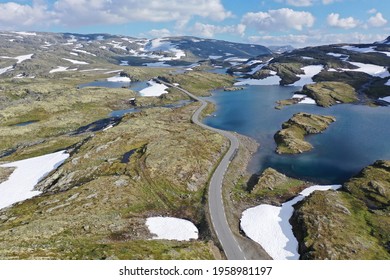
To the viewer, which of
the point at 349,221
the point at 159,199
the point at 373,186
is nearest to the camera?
the point at 349,221

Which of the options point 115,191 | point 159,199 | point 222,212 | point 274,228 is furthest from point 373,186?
point 115,191

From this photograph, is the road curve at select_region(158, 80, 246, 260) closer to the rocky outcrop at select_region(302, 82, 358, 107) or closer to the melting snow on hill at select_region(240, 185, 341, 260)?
the melting snow on hill at select_region(240, 185, 341, 260)

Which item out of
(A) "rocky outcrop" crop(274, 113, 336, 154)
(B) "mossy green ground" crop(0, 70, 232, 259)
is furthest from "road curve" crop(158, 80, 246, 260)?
(A) "rocky outcrop" crop(274, 113, 336, 154)

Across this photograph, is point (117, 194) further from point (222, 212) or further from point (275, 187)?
point (275, 187)
